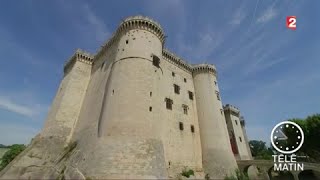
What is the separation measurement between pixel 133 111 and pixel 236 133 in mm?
29866

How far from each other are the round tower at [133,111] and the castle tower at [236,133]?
2482 centimetres

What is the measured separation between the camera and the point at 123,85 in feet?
73.8

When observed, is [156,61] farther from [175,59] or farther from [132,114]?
[132,114]

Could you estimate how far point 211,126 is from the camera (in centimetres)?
3066

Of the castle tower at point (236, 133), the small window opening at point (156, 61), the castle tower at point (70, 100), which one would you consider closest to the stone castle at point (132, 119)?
the small window opening at point (156, 61)

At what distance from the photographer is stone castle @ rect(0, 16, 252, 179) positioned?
62.8ft

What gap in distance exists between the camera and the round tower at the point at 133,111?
1814 centimetres

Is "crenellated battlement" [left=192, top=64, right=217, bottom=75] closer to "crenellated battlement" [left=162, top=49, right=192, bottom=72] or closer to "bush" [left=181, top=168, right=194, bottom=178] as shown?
"crenellated battlement" [left=162, top=49, right=192, bottom=72]

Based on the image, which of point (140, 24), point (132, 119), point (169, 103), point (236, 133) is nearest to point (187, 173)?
point (169, 103)

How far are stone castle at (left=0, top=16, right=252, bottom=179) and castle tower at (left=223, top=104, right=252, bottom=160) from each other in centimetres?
1162

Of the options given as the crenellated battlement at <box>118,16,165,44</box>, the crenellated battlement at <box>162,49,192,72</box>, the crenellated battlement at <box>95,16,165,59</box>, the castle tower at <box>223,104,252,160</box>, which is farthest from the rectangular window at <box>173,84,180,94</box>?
the castle tower at <box>223,104,252,160</box>

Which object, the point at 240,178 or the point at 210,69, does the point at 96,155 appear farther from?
the point at 210,69

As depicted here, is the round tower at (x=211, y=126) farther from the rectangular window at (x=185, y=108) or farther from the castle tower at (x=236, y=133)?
the castle tower at (x=236, y=133)

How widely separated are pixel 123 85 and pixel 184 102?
12.3 m
